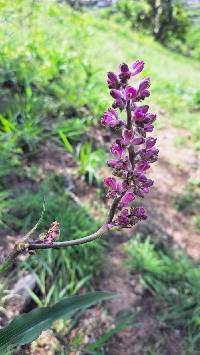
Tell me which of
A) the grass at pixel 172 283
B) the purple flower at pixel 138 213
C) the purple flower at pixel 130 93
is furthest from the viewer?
the grass at pixel 172 283

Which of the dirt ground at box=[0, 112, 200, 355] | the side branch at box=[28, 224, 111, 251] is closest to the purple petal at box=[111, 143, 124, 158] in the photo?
the side branch at box=[28, 224, 111, 251]

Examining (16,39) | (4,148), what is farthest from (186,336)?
(16,39)

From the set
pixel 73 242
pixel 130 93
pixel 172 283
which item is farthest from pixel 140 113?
pixel 172 283

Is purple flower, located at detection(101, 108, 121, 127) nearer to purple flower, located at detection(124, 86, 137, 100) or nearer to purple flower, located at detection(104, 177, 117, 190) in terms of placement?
purple flower, located at detection(124, 86, 137, 100)

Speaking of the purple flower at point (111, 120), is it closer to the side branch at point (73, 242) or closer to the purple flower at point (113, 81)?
the purple flower at point (113, 81)

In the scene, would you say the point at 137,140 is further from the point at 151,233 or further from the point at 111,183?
the point at 151,233

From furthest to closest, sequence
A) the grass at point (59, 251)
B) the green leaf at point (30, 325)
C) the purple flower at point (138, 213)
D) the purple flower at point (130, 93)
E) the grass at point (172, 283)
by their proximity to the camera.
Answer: the grass at point (172, 283)
the grass at point (59, 251)
the green leaf at point (30, 325)
the purple flower at point (138, 213)
the purple flower at point (130, 93)

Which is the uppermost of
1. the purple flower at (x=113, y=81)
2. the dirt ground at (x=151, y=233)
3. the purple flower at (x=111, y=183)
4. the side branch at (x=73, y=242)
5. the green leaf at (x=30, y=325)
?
the purple flower at (x=113, y=81)

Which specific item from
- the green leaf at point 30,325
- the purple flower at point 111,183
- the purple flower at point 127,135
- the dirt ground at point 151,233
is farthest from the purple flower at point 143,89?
the dirt ground at point 151,233
